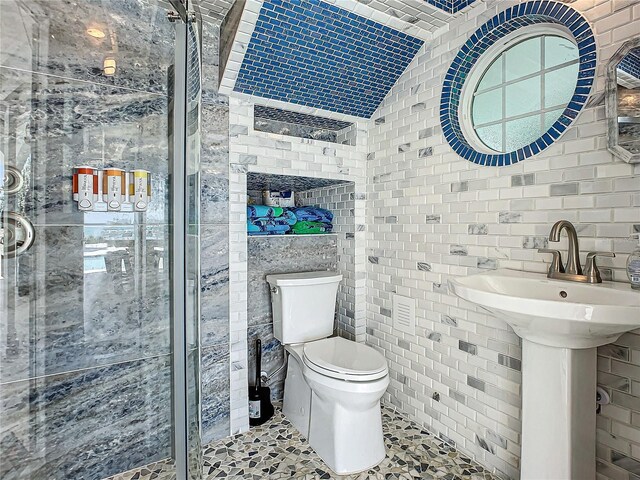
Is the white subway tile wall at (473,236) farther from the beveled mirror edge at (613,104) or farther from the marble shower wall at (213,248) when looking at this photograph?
the marble shower wall at (213,248)

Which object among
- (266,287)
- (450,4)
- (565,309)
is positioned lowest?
(266,287)

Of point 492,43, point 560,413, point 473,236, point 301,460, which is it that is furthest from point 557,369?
point 492,43

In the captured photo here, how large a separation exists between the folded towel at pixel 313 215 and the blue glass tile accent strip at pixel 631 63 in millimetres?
1806

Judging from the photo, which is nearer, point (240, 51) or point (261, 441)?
point (240, 51)

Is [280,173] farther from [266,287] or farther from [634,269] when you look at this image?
[634,269]

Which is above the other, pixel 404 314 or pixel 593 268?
pixel 593 268

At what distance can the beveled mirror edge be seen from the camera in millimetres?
1292

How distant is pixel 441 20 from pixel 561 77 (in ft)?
2.33

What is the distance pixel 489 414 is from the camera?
175cm

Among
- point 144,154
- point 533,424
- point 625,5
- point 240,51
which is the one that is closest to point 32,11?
point 144,154

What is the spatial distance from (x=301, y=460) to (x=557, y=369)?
1319 mm

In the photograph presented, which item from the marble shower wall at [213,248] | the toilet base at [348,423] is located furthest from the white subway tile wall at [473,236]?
the marble shower wall at [213,248]

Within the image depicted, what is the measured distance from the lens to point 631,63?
128 centimetres

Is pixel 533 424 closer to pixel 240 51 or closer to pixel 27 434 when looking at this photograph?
pixel 27 434
